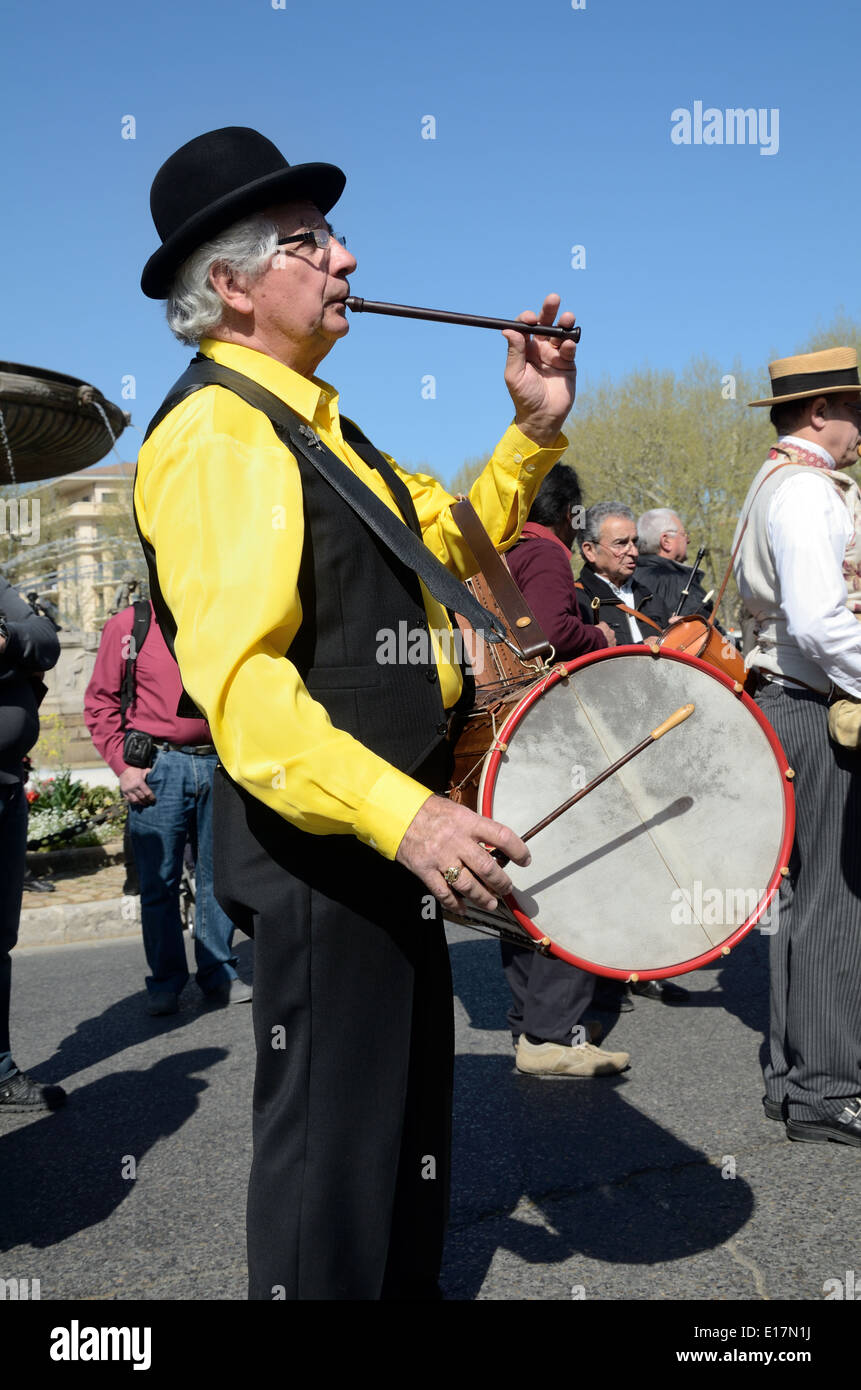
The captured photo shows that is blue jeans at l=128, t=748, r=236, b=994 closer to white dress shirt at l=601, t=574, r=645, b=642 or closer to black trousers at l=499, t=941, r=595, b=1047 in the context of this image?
black trousers at l=499, t=941, r=595, b=1047

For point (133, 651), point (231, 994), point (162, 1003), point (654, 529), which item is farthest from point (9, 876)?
point (654, 529)

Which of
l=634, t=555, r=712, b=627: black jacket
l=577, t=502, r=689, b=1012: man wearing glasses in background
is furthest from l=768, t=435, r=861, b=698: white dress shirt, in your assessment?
l=634, t=555, r=712, b=627: black jacket

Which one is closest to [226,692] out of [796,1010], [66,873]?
[796,1010]

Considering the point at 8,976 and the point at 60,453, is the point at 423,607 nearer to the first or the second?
the point at 8,976

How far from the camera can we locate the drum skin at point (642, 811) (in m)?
2.13

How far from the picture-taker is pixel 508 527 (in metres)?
2.49

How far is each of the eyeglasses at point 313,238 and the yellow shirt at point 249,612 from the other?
0.32 m

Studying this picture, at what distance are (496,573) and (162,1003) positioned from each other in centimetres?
342

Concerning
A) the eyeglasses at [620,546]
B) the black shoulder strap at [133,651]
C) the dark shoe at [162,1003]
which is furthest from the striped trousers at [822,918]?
the black shoulder strap at [133,651]

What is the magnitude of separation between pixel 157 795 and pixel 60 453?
12.5ft

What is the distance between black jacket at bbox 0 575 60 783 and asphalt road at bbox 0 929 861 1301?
1268 millimetres

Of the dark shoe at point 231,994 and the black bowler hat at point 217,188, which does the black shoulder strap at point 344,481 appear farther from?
the dark shoe at point 231,994

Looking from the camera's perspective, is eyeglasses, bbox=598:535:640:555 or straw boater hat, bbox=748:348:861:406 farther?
eyeglasses, bbox=598:535:640:555

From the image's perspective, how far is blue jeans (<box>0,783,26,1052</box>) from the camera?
158 inches
